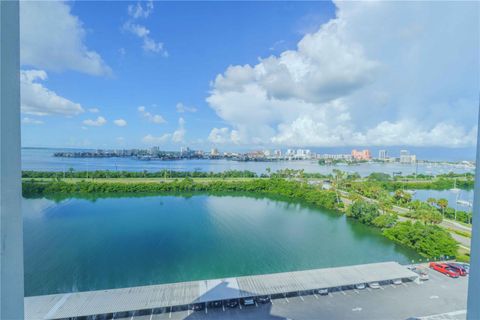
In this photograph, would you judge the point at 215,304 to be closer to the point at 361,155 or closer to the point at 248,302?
the point at 248,302

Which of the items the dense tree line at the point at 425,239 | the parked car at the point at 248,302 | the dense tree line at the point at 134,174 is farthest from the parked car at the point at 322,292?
the dense tree line at the point at 134,174

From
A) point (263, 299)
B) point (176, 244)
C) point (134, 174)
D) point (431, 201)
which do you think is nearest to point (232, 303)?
point (263, 299)

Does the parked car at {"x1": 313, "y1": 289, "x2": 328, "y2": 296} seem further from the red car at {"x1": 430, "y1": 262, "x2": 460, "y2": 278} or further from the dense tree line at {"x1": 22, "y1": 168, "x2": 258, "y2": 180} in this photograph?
the dense tree line at {"x1": 22, "y1": 168, "x2": 258, "y2": 180}

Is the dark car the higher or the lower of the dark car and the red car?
the lower

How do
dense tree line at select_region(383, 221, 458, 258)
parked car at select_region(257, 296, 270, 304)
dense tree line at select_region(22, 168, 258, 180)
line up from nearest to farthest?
parked car at select_region(257, 296, 270, 304) → dense tree line at select_region(383, 221, 458, 258) → dense tree line at select_region(22, 168, 258, 180)

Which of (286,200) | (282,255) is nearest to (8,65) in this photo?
(282,255)

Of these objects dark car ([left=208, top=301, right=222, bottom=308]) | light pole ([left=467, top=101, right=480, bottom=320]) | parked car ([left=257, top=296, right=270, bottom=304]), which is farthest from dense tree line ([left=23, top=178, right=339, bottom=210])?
light pole ([left=467, top=101, right=480, bottom=320])

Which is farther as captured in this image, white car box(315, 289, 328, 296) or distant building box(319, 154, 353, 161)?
distant building box(319, 154, 353, 161)

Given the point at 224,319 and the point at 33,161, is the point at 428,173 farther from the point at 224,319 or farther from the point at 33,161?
the point at 33,161
